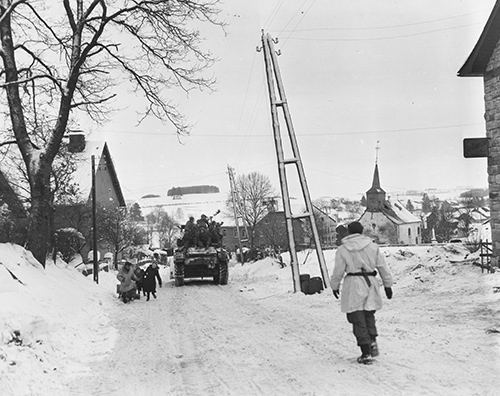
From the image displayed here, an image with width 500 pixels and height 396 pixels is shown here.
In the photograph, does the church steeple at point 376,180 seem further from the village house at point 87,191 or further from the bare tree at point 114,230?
the bare tree at point 114,230

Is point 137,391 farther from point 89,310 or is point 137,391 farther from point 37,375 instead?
point 89,310

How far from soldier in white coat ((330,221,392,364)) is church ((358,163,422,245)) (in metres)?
71.6

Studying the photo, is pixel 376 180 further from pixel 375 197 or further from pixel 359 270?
pixel 359 270

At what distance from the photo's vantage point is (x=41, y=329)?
26.3 feet

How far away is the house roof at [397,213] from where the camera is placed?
83625 mm

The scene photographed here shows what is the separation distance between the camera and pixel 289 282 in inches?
749

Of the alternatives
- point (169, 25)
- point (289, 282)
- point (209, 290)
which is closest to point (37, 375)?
point (169, 25)

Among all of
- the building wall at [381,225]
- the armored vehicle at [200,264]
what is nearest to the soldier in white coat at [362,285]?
the armored vehicle at [200,264]

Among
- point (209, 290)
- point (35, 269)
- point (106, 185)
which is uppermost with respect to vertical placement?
point (106, 185)

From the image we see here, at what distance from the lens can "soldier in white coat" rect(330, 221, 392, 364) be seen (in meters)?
6.17

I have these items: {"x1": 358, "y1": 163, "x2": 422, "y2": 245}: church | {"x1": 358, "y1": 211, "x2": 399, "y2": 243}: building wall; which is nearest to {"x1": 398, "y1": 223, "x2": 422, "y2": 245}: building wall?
{"x1": 358, "y1": 163, "x2": 422, "y2": 245}: church

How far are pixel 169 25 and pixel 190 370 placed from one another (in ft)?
33.7

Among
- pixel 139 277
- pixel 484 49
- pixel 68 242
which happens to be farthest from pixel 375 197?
pixel 484 49

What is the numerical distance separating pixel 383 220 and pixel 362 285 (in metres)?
78.5
